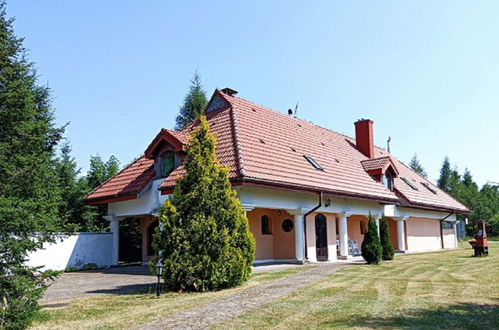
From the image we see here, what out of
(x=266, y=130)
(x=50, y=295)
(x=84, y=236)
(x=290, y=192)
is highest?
(x=266, y=130)

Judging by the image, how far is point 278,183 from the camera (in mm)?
15805

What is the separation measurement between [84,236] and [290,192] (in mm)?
9359

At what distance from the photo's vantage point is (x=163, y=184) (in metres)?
17.0

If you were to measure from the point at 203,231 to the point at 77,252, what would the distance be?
10.4 meters

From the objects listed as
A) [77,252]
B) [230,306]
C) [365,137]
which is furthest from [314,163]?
[230,306]

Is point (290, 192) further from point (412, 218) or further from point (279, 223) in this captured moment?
point (412, 218)

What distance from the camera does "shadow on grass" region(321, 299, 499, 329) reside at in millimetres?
6461

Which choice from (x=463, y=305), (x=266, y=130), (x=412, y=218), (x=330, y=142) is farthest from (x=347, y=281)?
(x=412, y=218)

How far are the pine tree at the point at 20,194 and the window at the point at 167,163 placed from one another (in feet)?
33.3

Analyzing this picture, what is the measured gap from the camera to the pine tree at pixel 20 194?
6805mm

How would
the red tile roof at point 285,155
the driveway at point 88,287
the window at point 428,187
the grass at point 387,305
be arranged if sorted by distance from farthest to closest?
the window at point 428,187 < the red tile roof at point 285,155 < the driveway at point 88,287 < the grass at point 387,305

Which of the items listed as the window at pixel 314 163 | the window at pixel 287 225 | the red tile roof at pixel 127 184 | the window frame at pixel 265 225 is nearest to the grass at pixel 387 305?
the window at pixel 287 225

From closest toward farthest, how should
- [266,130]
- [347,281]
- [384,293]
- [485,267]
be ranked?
[384,293]
[347,281]
[485,267]
[266,130]

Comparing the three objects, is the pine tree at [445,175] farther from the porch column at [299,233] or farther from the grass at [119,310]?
the grass at [119,310]
